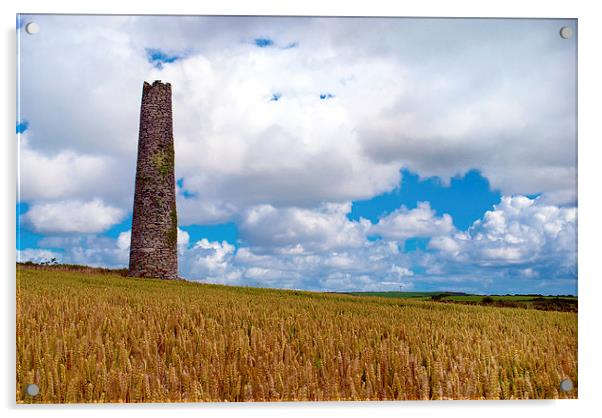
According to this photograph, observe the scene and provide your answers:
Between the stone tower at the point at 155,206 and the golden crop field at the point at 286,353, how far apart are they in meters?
1.29

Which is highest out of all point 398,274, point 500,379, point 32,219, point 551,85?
point 551,85

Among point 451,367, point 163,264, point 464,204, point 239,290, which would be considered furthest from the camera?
point 163,264

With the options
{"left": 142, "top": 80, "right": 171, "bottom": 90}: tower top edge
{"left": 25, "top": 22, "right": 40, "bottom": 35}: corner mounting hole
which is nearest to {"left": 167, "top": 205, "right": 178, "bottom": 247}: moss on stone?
{"left": 142, "top": 80, "right": 171, "bottom": 90}: tower top edge

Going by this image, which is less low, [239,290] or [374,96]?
[374,96]

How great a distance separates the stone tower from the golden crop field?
4.23 ft

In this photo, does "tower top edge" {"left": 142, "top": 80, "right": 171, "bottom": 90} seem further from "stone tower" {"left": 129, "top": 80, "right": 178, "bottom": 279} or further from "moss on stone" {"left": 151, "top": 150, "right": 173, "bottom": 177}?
"moss on stone" {"left": 151, "top": 150, "right": 173, "bottom": 177}

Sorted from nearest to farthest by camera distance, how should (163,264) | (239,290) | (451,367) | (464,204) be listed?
(451,367)
(464,204)
(239,290)
(163,264)

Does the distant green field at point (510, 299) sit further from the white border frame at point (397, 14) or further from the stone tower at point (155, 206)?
the stone tower at point (155, 206)

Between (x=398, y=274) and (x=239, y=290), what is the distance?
6.18 feet

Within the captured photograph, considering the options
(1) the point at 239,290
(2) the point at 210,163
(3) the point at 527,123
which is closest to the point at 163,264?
(1) the point at 239,290

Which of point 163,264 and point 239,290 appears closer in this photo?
point 239,290

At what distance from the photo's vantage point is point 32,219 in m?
4.09

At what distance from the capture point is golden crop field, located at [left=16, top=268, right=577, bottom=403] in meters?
3.70
